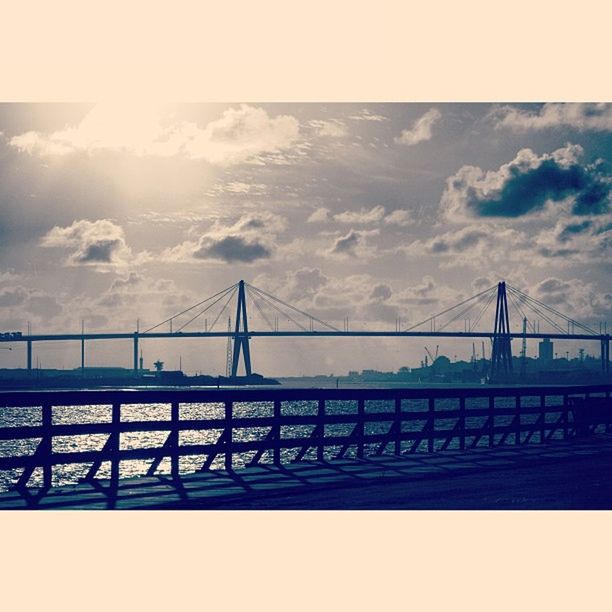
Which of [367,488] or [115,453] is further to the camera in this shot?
[115,453]

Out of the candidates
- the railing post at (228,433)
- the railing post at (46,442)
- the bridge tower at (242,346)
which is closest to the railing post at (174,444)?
the railing post at (228,433)

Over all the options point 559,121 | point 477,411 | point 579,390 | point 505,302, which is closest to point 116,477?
point 477,411

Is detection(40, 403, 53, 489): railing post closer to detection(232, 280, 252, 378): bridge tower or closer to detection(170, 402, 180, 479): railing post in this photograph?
detection(170, 402, 180, 479): railing post

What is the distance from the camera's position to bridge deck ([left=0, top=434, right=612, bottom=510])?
11.6m

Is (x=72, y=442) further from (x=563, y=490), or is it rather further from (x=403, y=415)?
(x=563, y=490)

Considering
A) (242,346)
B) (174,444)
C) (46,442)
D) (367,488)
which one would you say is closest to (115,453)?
(46,442)

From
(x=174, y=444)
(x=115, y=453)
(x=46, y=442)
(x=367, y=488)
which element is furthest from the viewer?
(x=174, y=444)

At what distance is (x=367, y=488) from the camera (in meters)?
13.2

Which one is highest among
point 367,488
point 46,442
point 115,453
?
point 46,442

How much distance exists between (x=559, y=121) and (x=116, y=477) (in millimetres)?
14837

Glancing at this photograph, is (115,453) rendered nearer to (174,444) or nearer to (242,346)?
(174,444)

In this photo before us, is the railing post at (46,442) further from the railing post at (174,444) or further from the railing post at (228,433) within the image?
the railing post at (228,433)

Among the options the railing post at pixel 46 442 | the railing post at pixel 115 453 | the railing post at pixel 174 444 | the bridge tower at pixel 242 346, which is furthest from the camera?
the bridge tower at pixel 242 346

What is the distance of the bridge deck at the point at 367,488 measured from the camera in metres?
11.6
